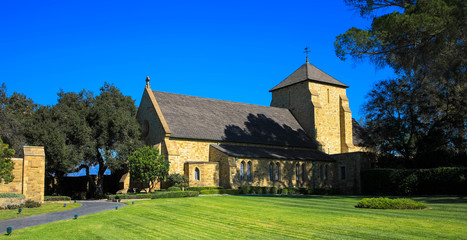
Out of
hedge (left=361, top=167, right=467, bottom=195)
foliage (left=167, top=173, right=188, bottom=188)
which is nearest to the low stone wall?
foliage (left=167, top=173, right=188, bottom=188)

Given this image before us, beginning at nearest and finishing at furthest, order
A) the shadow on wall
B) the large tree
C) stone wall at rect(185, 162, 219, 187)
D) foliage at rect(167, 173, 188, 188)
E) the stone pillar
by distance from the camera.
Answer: the large tree < the stone pillar < foliage at rect(167, 173, 188, 188) < stone wall at rect(185, 162, 219, 187) < the shadow on wall

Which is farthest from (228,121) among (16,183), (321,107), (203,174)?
(16,183)

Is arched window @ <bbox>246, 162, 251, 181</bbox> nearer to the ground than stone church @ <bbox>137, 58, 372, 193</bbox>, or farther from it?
nearer to the ground

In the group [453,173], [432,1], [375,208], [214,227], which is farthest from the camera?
[453,173]

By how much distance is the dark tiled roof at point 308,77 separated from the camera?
51.7 metres

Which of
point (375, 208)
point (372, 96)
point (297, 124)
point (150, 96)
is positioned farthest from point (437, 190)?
point (150, 96)

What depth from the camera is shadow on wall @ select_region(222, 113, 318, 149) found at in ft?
141

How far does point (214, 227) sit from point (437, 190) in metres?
26.5

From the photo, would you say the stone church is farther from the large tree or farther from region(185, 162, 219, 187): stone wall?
the large tree

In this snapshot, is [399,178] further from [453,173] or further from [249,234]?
[249,234]

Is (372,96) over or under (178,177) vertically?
over

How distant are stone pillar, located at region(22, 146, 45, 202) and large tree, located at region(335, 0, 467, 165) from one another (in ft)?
74.7

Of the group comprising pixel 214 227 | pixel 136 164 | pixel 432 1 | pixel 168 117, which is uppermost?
pixel 432 1

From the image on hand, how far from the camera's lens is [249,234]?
41.0ft
